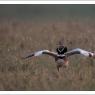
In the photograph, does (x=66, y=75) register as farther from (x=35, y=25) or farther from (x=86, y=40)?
(x=35, y=25)

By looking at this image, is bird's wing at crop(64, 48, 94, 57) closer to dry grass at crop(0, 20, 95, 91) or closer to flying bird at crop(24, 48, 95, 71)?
flying bird at crop(24, 48, 95, 71)

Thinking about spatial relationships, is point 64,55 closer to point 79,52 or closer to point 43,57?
point 79,52

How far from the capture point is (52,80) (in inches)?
317

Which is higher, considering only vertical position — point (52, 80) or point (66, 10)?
point (66, 10)

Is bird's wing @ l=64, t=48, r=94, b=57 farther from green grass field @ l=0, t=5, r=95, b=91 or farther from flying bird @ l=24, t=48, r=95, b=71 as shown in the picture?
green grass field @ l=0, t=5, r=95, b=91

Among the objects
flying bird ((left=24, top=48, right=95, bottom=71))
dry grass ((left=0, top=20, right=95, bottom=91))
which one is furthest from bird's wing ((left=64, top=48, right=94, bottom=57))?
dry grass ((left=0, top=20, right=95, bottom=91))

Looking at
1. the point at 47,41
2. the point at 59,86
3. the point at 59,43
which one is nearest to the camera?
the point at 59,86

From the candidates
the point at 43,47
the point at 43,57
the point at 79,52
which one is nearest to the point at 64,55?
the point at 79,52

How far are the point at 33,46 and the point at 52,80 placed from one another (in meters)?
0.93

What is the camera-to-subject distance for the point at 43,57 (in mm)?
8398

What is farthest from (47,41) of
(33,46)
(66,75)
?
(66,75)

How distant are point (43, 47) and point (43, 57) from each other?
1.48 feet

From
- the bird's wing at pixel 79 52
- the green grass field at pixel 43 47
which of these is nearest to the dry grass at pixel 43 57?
the green grass field at pixel 43 47

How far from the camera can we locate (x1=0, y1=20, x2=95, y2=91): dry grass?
8.06 metres
